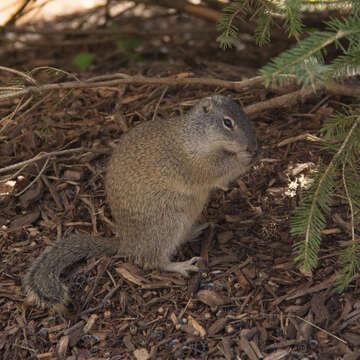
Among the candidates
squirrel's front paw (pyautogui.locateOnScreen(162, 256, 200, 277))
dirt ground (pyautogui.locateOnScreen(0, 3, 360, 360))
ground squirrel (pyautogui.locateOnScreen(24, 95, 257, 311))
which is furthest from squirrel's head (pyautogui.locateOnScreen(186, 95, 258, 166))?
squirrel's front paw (pyautogui.locateOnScreen(162, 256, 200, 277))

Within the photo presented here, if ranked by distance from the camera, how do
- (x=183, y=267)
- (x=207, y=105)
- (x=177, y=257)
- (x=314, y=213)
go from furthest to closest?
1. (x=177, y=257)
2. (x=207, y=105)
3. (x=183, y=267)
4. (x=314, y=213)

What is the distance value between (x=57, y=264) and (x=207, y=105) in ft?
6.17

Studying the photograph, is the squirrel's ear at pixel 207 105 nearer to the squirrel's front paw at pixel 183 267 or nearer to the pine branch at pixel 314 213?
the squirrel's front paw at pixel 183 267

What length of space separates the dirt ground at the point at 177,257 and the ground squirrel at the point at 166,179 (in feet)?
0.64

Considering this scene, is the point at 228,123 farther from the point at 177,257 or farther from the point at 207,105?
the point at 177,257

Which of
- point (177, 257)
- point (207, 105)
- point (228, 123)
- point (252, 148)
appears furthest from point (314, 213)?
point (177, 257)

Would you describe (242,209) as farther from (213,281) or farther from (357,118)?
(357,118)

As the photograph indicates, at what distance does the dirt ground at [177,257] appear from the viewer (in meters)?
3.67

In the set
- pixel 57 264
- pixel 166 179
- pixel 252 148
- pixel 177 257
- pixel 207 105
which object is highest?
pixel 207 105

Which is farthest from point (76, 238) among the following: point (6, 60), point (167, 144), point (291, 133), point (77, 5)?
point (77, 5)

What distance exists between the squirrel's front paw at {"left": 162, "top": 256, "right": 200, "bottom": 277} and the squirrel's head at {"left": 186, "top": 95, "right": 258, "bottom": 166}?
0.98m

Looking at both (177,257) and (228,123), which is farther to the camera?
(177,257)

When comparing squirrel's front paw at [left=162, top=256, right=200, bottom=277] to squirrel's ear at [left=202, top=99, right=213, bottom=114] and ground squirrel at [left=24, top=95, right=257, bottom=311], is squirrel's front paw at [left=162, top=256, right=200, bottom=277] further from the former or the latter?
squirrel's ear at [left=202, top=99, right=213, bottom=114]

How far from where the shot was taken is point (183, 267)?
4.34m
